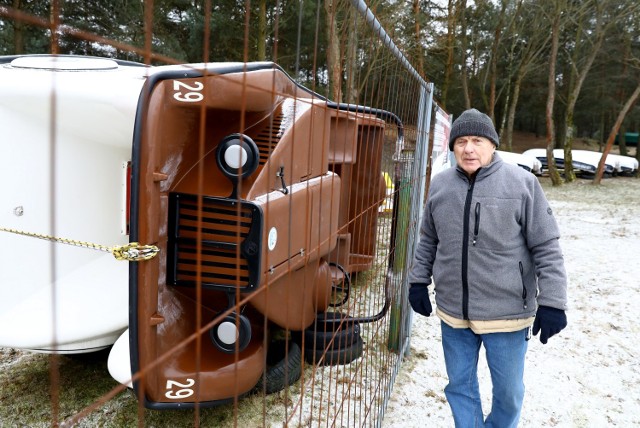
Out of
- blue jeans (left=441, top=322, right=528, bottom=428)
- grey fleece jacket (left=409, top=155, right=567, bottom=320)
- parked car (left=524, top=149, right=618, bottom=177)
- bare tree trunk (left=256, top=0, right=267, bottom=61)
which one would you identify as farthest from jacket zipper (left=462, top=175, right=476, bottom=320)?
parked car (left=524, top=149, right=618, bottom=177)

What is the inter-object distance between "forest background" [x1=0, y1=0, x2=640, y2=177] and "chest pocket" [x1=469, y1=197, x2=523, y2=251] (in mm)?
688

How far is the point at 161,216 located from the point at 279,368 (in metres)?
1.51

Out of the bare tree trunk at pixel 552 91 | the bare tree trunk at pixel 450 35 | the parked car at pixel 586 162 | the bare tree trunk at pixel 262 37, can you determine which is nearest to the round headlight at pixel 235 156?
the bare tree trunk at pixel 262 37

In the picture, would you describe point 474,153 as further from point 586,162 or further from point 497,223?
point 586,162

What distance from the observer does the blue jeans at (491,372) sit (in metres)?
2.21

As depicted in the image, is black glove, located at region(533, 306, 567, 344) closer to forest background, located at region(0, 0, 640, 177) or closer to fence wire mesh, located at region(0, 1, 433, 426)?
fence wire mesh, located at region(0, 1, 433, 426)

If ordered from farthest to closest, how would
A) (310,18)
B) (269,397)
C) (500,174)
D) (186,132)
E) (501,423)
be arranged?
(310,18), (269,397), (501,423), (500,174), (186,132)

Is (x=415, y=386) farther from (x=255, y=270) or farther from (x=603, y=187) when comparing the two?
(x=603, y=187)

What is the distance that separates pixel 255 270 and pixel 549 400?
93.6 inches

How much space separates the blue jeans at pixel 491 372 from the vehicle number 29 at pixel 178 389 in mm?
1203

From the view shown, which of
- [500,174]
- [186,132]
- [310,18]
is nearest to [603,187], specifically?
[310,18]

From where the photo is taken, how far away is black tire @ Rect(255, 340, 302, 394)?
9.34 feet

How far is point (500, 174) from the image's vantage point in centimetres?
218

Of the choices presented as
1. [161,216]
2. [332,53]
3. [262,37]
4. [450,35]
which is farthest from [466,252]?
[450,35]
